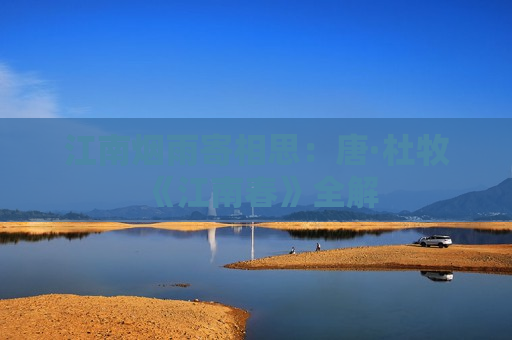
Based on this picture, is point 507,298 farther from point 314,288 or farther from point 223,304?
point 223,304

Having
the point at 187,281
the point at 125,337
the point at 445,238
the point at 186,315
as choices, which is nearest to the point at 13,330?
the point at 125,337

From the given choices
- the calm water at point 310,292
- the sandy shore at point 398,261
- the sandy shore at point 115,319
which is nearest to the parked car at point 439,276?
the calm water at point 310,292

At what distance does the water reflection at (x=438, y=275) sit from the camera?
40472 millimetres

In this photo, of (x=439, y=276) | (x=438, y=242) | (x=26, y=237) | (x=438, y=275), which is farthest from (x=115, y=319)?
(x=26, y=237)

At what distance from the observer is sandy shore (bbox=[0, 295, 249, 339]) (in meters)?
20.0

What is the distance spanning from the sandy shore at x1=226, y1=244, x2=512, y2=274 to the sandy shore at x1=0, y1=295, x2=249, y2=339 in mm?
21352

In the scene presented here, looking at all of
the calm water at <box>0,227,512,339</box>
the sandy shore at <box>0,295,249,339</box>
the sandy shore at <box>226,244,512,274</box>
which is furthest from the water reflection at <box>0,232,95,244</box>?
the sandy shore at <box>0,295,249,339</box>

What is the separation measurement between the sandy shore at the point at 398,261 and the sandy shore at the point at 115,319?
2135cm

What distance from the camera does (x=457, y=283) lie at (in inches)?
1507

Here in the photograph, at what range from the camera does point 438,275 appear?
1688 inches

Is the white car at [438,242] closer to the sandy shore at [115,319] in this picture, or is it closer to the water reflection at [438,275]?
the water reflection at [438,275]

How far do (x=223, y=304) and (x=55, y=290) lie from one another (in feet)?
48.8

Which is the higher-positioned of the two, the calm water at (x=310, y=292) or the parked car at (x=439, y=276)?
the parked car at (x=439, y=276)

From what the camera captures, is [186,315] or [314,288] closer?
[186,315]
